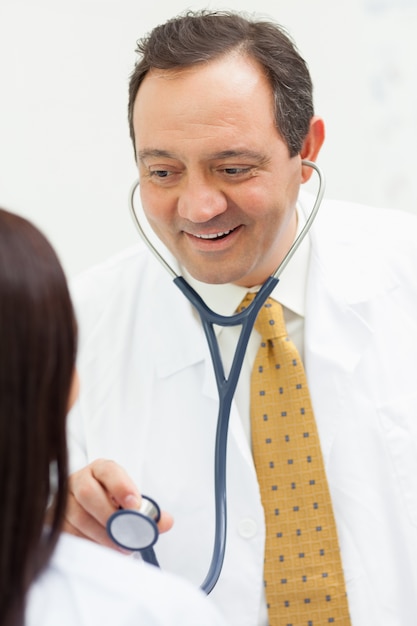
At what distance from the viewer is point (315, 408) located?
1367 millimetres

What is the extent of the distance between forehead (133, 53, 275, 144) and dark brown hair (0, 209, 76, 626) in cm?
54

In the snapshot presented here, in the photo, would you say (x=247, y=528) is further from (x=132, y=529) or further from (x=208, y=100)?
(x=208, y=100)

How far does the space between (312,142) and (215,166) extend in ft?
0.73

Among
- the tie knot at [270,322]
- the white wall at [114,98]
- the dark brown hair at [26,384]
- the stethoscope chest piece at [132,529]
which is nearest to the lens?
the dark brown hair at [26,384]

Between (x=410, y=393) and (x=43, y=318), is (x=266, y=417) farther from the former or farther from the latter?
(x=43, y=318)

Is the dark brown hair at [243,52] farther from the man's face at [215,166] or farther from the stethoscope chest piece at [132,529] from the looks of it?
the stethoscope chest piece at [132,529]

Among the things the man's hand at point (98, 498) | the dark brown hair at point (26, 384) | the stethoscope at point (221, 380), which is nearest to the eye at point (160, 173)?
the stethoscope at point (221, 380)

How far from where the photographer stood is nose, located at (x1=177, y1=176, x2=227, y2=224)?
4.16ft

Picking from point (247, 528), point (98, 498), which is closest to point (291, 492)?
point (247, 528)

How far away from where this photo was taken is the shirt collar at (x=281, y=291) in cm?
143

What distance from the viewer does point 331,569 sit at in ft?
4.27

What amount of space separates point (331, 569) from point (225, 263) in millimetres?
464

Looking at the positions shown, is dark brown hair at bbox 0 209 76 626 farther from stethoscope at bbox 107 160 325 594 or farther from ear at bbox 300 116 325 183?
ear at bbox 300 116 325 183

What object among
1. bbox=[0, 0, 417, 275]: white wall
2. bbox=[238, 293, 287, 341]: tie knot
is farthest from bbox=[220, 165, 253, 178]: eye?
bbox=[0, 0, 417, 275]: white wall
